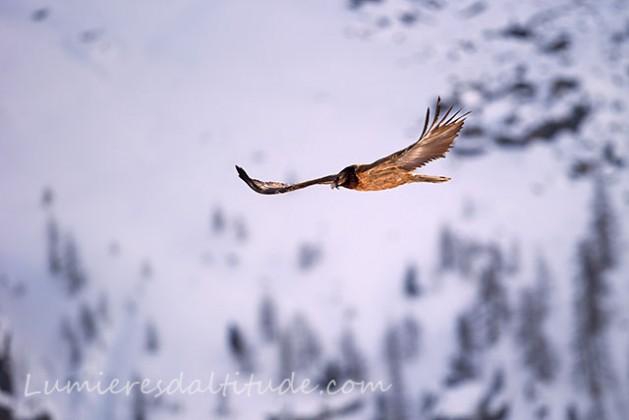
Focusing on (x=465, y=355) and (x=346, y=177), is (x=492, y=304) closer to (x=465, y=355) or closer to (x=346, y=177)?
(x=465, y=355)

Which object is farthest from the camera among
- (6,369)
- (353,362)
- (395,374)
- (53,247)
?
(53,247)

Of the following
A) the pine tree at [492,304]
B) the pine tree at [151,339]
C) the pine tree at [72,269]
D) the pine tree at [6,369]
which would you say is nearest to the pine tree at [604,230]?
the pine tree at [492,304]

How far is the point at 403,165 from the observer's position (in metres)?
2.22

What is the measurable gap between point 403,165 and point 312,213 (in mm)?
31063

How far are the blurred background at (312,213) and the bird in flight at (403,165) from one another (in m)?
22.0

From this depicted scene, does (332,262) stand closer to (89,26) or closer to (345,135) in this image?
(345,135)

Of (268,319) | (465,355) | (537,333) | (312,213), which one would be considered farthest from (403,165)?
(312,213)

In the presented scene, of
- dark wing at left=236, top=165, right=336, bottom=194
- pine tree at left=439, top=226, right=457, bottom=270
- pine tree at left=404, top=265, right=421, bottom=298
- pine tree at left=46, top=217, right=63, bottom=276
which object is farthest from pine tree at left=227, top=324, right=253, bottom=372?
dark wing at left=236, top=165, right=336, bottom=194

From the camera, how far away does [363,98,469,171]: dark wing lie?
7.03ft

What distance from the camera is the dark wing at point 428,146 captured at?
2.14 meters

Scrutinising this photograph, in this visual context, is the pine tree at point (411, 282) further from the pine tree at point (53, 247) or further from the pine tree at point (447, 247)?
the pine tree at point (53, 247)

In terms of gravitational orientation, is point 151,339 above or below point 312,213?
below

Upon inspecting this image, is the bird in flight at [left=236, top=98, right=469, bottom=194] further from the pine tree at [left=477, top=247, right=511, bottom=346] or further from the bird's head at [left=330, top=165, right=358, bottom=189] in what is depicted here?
the pine tree at [left=477, top=247, right=511, bottom=346]

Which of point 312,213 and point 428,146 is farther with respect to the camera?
point 312,213
